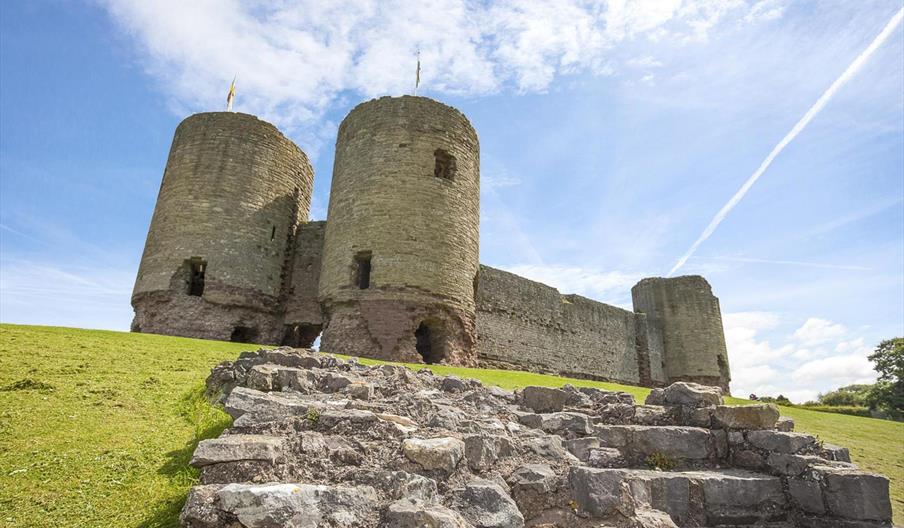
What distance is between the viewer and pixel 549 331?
22484 mm

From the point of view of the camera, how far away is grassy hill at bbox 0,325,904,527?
351 cm

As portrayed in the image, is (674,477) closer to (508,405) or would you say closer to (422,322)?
(508,405)

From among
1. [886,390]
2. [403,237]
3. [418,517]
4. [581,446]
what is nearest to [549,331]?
[403,237]

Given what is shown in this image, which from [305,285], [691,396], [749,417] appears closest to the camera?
[749,417]

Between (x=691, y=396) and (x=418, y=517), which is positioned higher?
(x=691, y=396)

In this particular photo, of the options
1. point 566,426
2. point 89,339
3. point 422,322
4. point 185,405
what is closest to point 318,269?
point 422,322

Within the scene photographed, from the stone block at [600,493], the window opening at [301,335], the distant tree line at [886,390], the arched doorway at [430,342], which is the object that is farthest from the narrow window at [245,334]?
the distant tree line at [886,390]

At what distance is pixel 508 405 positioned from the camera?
593cm

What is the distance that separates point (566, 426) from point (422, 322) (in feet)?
34.1

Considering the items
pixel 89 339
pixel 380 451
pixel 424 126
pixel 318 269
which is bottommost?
pixel 380 451

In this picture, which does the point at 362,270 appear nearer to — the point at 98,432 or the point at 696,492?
the point at 98,432

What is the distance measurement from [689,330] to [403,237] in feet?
73.0

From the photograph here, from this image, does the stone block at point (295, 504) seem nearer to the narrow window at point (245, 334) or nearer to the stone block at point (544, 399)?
the stone block at point (544, 399)

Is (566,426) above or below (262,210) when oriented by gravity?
below
